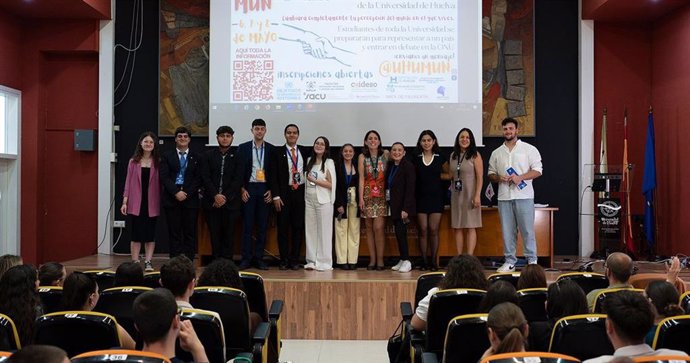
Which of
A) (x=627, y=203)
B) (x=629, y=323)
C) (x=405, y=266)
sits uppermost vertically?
(x=627, y=203)

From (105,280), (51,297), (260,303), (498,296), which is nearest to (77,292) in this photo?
(51,297)

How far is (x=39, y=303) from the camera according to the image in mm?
3131

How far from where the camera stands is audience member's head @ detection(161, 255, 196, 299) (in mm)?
3166

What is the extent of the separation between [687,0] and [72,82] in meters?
7.58

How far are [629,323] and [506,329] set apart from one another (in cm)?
42

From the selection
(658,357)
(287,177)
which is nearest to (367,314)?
(287,177)

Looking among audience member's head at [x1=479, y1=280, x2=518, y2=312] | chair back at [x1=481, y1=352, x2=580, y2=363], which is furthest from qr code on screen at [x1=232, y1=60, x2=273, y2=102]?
chair back at [x1=481, y1=352, x2=580, y2=363]

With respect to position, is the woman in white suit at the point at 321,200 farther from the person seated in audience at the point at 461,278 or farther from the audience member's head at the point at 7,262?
the audience member's head at the point at 7,262

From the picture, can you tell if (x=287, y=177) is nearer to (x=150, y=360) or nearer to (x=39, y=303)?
(x=39, y=303)

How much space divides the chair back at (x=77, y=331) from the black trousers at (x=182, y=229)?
4173 mm

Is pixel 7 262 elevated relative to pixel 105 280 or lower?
elevated

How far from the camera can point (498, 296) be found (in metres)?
2.99

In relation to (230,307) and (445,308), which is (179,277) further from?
(445,308)

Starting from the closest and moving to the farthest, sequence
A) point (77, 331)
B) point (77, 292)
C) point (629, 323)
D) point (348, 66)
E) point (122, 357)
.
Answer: point (122, 357) < point (629, 323) < point (77, 331) < point (77, 292) < point (348, 66)
